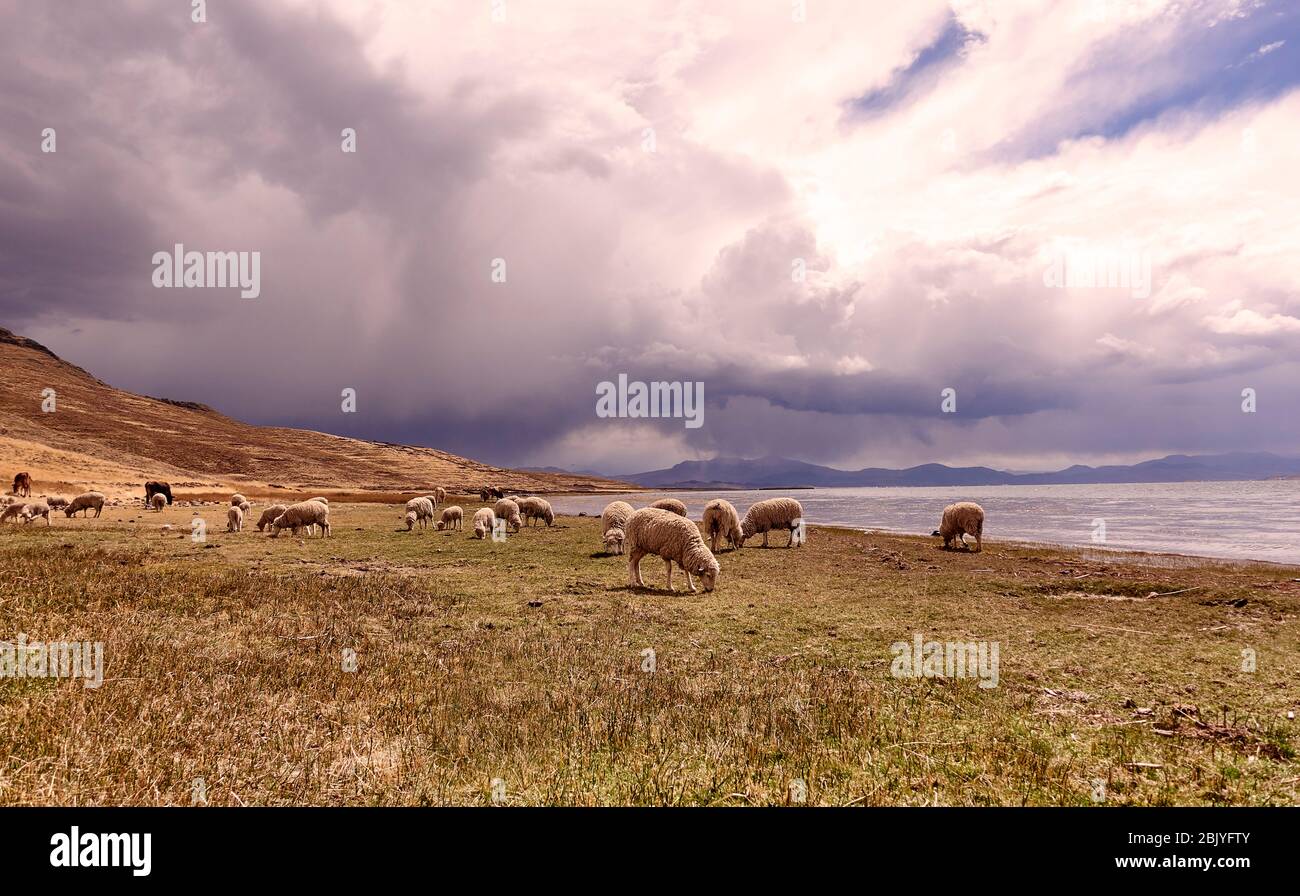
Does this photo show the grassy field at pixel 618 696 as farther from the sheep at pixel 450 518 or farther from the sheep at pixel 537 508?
the sheep at pixel 537 508

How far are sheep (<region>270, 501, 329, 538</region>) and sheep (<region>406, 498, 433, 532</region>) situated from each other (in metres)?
8.19

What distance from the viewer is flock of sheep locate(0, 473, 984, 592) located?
62.8 feet

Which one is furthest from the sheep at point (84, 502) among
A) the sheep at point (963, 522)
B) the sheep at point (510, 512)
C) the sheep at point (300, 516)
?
the sheep at point (963, 522)

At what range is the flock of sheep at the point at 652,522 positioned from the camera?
19.2 m

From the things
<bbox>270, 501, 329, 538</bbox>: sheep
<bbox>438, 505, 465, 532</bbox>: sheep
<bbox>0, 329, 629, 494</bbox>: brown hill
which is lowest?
<bbox>438, 505, 465, 532</bbox>: sheep

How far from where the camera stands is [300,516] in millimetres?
35156

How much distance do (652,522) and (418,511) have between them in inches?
1277

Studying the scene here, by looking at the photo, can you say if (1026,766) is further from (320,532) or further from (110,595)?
(320,532)

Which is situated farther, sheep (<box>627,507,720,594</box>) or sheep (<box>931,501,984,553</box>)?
sheep (<box>931,501,984,553</box>)

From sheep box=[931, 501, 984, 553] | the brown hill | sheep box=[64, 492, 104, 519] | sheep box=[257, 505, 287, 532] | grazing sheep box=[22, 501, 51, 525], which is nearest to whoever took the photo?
sheep box=[931, 501, 984, 553]

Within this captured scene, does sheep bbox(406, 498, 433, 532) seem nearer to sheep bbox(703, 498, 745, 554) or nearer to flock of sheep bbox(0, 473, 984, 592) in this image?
flock of sheep bbox(0, 473, 984, 592)

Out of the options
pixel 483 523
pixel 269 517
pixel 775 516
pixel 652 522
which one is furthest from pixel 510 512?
pixel 652 522

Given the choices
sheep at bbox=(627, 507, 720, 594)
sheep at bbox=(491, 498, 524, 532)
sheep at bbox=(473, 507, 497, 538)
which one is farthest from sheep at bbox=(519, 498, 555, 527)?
sheep at bbox=(627, 507, 720, 594)
